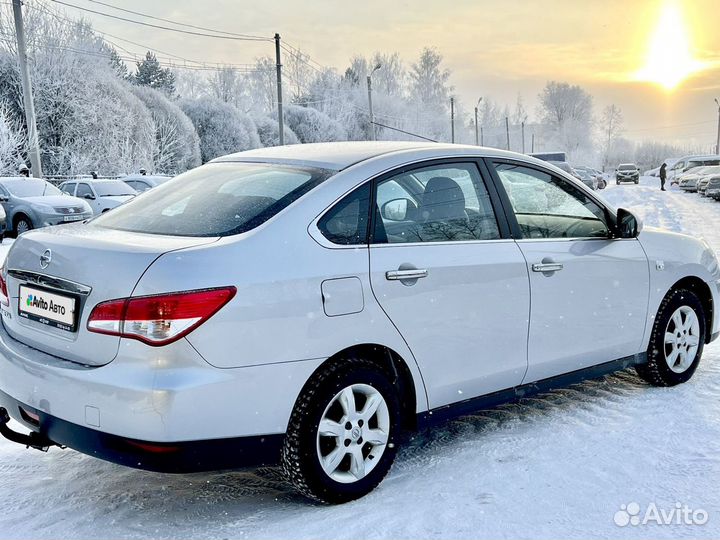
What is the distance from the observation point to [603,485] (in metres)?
3.71

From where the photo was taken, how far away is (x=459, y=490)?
368 cm

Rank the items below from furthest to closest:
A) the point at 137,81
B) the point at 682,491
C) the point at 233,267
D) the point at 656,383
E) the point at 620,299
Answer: the point at 137,81
the point at 656,383
the point at 620,299
the point at 682,491
the point at 233,267

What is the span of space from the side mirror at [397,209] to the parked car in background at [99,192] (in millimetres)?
19033

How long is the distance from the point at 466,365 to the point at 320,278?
1021mm

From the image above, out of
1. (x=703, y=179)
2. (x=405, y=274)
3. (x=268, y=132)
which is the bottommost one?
(x=405, y=274)

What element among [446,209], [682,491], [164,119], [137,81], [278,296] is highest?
[137,81]

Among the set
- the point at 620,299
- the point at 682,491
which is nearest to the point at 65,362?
the point at 682,491

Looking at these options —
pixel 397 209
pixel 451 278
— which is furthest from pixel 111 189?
pixel 451 278

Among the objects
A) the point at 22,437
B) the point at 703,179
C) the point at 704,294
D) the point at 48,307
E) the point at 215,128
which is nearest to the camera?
the point at 48,307

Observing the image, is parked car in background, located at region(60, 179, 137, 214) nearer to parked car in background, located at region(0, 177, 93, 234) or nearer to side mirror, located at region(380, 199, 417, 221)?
parked car in background, located at region(0, 177, 93, 234)

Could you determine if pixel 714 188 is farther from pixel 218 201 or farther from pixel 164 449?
pixel 164 449

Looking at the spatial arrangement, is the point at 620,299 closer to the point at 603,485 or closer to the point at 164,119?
the point at 603,485

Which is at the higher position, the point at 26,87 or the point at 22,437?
the point at 26,87

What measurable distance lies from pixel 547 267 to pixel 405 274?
3.42 ft
